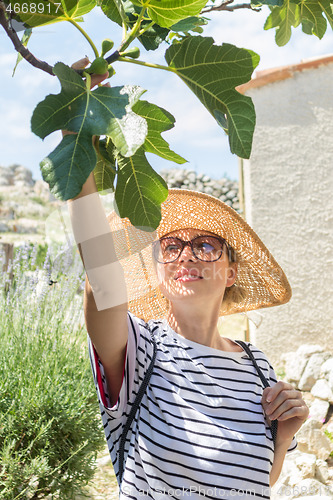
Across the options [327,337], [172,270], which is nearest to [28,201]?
[327,337]

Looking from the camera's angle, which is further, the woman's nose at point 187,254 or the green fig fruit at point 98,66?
the woman's nose at point 187,254

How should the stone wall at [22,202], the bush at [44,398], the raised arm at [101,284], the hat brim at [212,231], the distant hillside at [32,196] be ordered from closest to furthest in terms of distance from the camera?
the raised arm at [101,284] → the hat brim at [212,231] → the bush at [44,398] → the distant hillside at [32,196] → the stone wall at [22,202]

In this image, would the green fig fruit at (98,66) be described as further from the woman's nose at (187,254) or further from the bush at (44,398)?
the bush at (44,398)

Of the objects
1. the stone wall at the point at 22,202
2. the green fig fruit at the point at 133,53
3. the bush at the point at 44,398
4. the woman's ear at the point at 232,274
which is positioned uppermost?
the green fig fruit at the point at 133,53

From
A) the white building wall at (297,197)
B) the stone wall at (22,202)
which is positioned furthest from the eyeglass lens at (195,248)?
the stone wall at (22,202)

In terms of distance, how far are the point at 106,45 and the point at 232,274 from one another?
106cm

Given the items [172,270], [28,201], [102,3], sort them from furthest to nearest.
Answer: [28,201] → [172,270] → [102,3]

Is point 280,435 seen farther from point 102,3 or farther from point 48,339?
point 48,339

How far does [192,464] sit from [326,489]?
241 cm

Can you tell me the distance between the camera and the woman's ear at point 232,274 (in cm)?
168

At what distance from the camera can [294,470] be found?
11.1 feet

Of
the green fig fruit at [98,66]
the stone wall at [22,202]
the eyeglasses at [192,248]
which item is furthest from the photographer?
the stone wall at [22,202]

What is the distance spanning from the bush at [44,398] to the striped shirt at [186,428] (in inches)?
53.2

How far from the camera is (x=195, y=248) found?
1.54 metres
